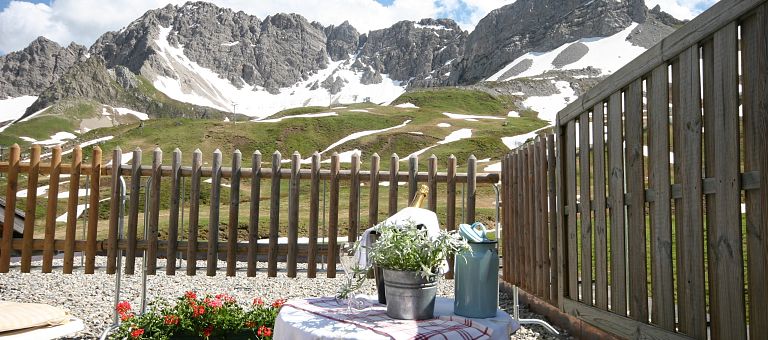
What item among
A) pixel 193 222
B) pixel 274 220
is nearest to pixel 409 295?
pixel 274 220

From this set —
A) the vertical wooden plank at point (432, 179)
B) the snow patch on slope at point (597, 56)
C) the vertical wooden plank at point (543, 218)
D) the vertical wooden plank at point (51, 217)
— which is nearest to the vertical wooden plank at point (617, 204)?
the vertical wooden plank at point (543, 218)

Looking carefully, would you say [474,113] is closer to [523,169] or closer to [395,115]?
[395,115]

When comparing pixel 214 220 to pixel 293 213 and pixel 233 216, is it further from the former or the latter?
pixel 293 213

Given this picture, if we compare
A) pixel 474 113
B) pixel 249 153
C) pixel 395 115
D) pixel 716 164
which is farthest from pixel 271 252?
pixel 474 113

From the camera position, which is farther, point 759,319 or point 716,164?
point 716,164

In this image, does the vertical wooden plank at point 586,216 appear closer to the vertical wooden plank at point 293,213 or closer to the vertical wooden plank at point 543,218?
the vertical wooden plank at point 543,218

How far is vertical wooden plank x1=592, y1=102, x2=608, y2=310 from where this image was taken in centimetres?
355

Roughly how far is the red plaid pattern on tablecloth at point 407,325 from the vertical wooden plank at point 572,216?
1761 millimetres

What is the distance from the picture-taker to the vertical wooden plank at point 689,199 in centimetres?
247

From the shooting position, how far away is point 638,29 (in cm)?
11488

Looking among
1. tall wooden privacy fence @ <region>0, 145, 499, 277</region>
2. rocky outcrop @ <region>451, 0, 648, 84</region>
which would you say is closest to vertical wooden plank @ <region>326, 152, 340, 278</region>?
tall wooden privacy fence @ <region>0, 145, 499, 277</region>

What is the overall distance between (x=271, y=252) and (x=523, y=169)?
294cm

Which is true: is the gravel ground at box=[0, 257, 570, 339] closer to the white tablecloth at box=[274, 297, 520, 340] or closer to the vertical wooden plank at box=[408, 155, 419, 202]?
the vertical wooden plank at box=[408, 155, 419, 202]

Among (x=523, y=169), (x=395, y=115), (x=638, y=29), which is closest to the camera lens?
(x=523, y=169)
